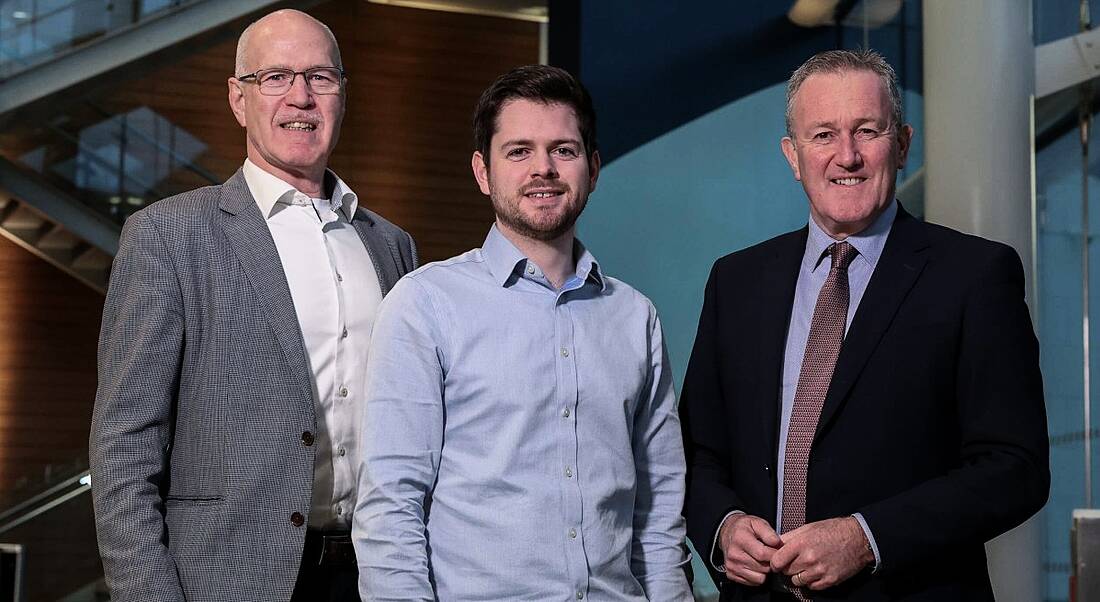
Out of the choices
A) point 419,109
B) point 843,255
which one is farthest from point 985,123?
point 843,255

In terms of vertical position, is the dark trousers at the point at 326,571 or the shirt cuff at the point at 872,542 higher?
the shirt cuff at the point at 872,542

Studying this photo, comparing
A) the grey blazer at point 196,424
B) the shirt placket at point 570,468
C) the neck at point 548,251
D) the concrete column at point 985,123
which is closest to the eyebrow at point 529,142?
the neck at point 548,251

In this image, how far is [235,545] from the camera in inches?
90.1

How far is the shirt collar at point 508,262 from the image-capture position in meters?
2.26

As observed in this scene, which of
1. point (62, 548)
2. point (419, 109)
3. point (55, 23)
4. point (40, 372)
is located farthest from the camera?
point (55, 23)

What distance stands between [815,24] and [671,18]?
713 millimetres

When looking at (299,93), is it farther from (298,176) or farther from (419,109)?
(419,109)

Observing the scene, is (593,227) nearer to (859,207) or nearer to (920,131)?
(920,131)

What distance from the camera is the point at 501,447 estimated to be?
83.8 inches

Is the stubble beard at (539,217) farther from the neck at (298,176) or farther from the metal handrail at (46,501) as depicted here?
the metal handrail at (46,501)

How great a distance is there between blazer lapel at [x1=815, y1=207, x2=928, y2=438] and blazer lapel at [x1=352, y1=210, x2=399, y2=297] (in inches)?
38.6

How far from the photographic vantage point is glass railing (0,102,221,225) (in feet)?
22.0

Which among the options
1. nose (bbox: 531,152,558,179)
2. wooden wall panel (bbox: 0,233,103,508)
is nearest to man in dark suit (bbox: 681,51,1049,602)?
nose (bbox: 531,152,558,179)

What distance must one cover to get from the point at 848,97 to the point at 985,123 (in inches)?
121
